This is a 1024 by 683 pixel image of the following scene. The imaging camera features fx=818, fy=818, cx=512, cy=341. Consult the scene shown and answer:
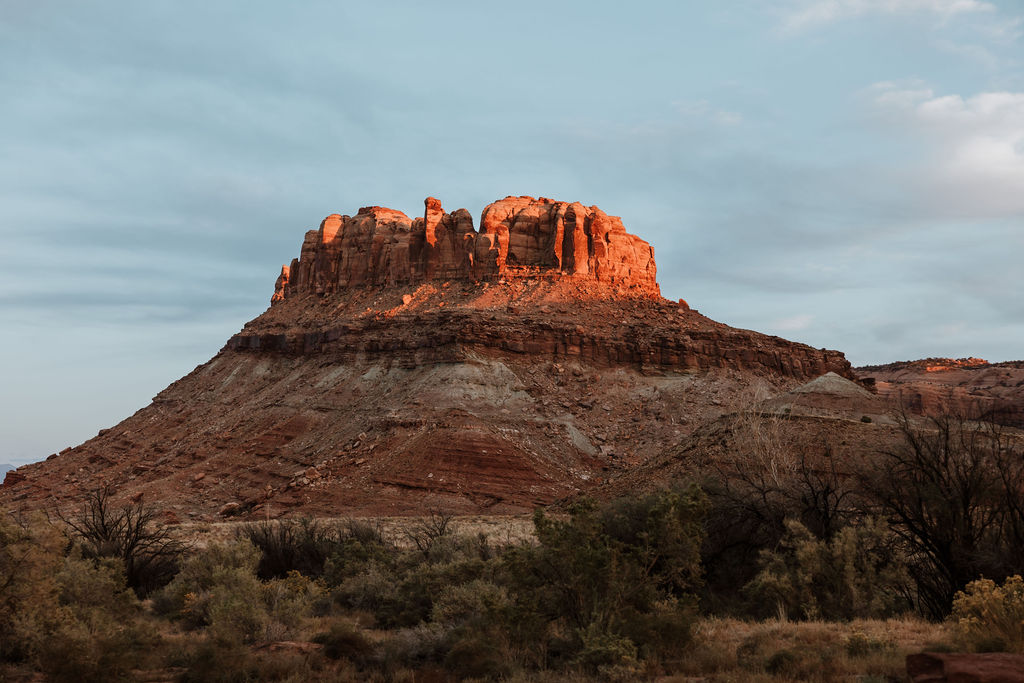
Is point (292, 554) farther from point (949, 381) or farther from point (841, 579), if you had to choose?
point (949, 381)

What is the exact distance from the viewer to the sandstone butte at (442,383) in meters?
Answer: 47.3

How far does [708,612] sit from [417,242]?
65.4 meters

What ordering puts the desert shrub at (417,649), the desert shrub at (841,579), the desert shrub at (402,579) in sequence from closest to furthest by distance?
the desert shrub at (417,649)
the desert shrub at (841,579)
the desert shrub at (402,579)

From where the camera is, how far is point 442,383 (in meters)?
55.6

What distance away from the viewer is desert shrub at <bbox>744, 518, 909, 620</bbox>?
49.9 feet

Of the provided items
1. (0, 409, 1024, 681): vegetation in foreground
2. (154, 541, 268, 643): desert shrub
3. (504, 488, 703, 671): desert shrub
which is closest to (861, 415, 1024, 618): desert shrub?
(0, 409, 1024, 681): vegetation in foreground

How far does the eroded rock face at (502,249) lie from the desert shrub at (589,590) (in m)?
60.9

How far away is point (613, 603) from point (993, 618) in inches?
195

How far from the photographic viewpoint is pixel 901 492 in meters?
16.1

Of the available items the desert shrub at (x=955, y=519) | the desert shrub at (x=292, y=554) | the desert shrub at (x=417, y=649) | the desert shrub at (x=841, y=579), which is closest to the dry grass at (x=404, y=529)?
the desert shrub at (x=292, y=554)

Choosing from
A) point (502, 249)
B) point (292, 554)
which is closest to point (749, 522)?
point (292, 554)

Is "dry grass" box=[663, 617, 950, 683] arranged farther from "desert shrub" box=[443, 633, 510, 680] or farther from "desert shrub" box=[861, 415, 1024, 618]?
"desert shrub" box=[443, 633, 510, 680]

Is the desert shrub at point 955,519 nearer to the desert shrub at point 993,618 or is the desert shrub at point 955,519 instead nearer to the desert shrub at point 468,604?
the desert shrub at point 993,618

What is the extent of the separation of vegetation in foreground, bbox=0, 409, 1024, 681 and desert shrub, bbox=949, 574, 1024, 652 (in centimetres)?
3
